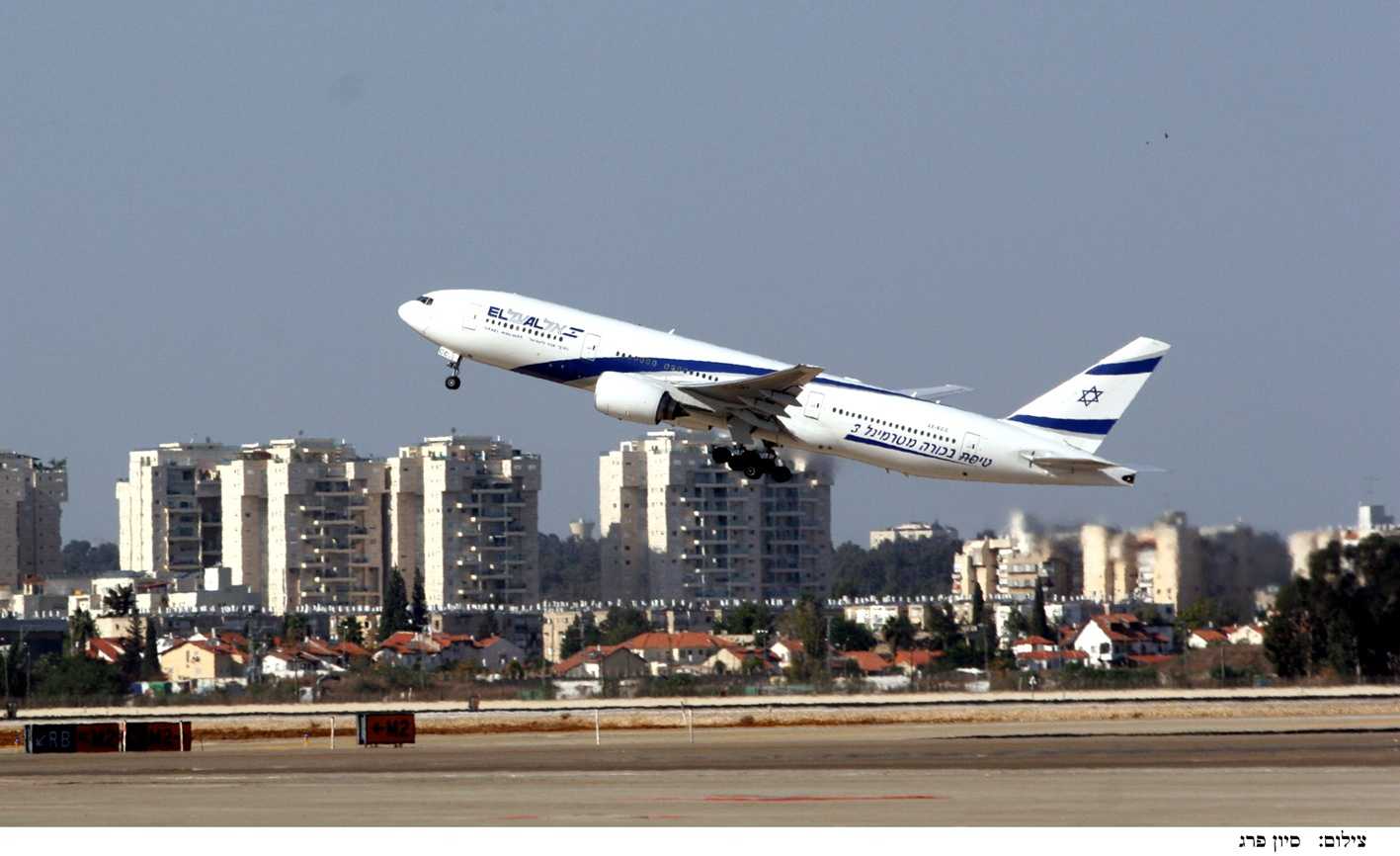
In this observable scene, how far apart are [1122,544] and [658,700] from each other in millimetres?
21832

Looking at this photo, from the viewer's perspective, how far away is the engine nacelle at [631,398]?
206ft

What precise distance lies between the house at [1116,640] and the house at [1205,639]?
10.7 feet

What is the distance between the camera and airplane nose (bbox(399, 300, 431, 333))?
66062 mm

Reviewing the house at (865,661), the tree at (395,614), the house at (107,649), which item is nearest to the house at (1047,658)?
the house at (865,661)

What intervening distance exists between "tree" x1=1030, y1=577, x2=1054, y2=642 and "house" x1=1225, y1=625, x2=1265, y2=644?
517 inches

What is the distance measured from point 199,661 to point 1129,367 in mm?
79470

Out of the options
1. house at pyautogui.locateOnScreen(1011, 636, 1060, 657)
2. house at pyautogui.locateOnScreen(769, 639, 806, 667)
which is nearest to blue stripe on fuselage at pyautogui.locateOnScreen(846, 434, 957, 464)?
house at pyautogui.locateOnScreen(1011, 636, 1060, 657)

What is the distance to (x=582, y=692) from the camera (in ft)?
290

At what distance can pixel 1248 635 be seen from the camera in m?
75.1

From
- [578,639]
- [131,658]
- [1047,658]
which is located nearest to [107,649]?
[131,658]
